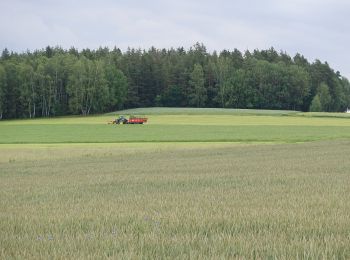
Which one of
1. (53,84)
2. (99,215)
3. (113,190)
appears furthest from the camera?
(53,84)

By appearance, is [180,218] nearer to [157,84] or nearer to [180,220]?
[180,220]

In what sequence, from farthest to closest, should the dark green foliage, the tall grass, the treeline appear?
the dark green foliage < the treeline < the tall grass

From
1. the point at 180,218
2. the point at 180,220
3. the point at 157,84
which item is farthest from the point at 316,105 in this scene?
the point at 180,220

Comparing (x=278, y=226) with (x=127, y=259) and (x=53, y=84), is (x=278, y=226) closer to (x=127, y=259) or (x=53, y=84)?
(x=127, y=259)

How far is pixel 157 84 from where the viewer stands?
146875mm

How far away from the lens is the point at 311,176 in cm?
1677

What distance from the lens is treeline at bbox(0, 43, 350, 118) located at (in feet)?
408

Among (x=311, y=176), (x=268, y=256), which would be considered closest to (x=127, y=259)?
(x=268, y=256)

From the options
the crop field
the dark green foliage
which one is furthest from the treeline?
the crop field

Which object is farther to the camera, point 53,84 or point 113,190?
point 53,84

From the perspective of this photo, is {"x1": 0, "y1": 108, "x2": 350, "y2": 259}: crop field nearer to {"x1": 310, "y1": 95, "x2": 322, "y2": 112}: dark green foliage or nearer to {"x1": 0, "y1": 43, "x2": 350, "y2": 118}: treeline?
{"x1": 0, "y1": 43, "x2": 350, "y2": 118}: treeline

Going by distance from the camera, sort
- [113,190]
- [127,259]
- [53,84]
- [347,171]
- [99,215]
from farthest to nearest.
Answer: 1. [53,84]
2. [347,171]
3. [113,190]
4. [99,215]
5. [127,259]

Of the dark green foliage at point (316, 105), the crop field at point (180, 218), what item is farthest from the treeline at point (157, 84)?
the crop field at point (180, 218)

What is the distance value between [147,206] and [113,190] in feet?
13.3
